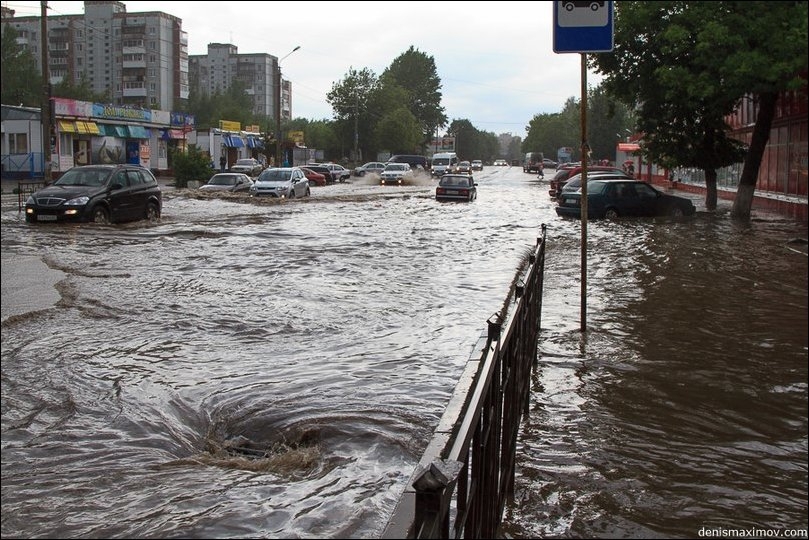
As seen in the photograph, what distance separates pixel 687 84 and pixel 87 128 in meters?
33.5

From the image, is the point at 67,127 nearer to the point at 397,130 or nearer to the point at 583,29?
the point at 583,29

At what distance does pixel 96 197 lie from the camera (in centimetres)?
1959

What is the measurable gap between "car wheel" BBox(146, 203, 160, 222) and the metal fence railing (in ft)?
62.0

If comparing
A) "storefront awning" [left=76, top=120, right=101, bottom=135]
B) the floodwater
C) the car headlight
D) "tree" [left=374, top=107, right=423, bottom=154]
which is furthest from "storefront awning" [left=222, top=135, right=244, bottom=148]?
the floodwater

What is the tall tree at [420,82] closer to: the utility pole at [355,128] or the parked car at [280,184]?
the utility pole at [355,128]

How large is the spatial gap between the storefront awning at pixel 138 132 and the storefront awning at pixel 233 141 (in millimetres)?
15699

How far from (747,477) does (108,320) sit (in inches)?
257

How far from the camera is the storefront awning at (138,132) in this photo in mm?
52500

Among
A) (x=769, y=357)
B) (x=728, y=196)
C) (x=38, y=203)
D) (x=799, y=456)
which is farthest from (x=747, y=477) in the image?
(x=728, y=196)

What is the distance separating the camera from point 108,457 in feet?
15.4

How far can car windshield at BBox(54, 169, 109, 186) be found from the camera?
65.4 ft

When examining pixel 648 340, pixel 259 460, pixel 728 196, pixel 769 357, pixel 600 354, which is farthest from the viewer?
pixel 728 196

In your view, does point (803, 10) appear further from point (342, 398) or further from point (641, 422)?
point (342, 398)

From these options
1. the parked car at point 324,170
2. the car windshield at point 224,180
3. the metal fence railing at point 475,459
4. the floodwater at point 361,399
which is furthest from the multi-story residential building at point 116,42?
the parked car at point 324,170
